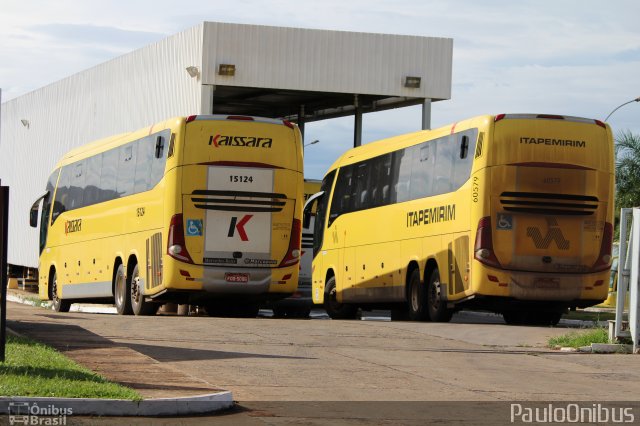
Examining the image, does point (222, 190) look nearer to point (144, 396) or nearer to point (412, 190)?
point (412, 190)

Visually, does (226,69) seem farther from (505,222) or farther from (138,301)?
(505,222)

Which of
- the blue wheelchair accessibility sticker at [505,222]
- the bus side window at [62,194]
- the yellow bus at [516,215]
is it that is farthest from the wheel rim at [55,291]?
the blue wheelchair accessibility sticker at [505,222]

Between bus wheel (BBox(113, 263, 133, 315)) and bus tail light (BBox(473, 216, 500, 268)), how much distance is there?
310 inches

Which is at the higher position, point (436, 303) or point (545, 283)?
point (545, 283)

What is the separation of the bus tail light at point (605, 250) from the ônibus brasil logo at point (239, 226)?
253 inches

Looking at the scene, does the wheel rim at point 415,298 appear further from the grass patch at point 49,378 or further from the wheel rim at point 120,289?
the grass patch at point 49,378

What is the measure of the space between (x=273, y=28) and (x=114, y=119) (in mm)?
9641

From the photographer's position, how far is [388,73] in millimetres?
42375

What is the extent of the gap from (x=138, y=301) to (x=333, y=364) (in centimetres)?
1278

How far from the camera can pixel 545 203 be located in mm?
24453

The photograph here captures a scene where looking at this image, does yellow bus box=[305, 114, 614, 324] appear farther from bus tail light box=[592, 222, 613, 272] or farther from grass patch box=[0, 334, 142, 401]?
grass patch box=[0, 334, 142, 401]

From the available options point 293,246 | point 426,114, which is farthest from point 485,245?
point 426,114

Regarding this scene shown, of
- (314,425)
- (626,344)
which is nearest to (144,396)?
(314,425)

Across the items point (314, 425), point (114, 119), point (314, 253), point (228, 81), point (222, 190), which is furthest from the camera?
point (114, 119)
